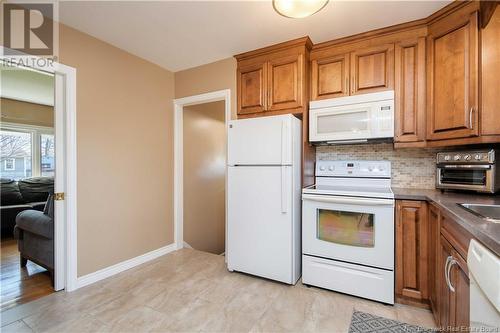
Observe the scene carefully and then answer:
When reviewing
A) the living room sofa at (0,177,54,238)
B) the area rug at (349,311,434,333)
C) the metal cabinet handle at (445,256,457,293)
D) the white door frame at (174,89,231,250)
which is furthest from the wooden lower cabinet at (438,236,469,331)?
the living room sofa at (0,177,54,238)

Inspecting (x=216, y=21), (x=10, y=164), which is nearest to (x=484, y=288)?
(x=216, y=21)

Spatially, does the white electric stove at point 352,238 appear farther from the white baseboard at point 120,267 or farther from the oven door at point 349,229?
the white baseboard at point 120,267

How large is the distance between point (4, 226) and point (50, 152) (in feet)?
6.32

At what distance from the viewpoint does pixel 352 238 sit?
205 centimetres

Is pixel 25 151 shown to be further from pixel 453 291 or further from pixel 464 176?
pixel 464 176

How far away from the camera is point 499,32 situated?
5.21 feet

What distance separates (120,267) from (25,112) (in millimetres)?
4421

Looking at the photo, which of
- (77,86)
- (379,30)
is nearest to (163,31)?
(77,86)

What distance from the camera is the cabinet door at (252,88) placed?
261cm

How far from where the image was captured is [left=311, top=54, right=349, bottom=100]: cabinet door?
7.66ft

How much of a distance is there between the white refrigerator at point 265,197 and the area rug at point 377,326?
64cm

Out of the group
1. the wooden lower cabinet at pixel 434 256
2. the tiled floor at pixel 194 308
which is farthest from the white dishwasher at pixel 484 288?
the tiled floor at pixel 194 308

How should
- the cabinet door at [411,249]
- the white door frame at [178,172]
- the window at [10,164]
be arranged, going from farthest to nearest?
the window at [10,164] < the white door frame at [178,172] < the cabinet door at [411,249]

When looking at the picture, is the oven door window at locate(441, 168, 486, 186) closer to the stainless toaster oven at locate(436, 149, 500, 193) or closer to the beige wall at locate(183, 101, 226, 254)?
the stainless toaster oven at locate(436, 149, 500, 193)
